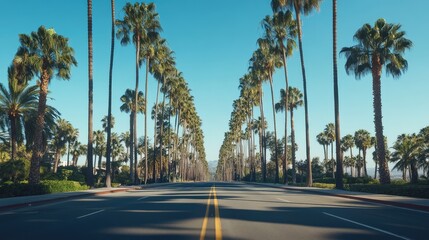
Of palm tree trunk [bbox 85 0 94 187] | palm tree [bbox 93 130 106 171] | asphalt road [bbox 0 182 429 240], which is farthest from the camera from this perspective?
palm tree [bbox 93 130 106 171]

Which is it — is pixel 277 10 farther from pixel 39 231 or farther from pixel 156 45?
pixel 39 231

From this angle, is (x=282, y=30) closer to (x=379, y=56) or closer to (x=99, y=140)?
(x=379, y=56)

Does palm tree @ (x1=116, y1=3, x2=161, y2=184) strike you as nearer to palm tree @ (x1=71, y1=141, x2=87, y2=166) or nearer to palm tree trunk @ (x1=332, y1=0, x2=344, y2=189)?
palm tree trunk @ (x1=332, y1=0, x2=344, y2=189)

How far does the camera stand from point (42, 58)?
90.9ft

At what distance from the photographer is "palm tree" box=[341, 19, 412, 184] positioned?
96.7 feet

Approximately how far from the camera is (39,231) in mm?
9445

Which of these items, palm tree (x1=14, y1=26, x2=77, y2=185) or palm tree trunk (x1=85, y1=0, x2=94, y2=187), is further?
Result: palm tree trunk (x1=85, y1=0, x2=94, y2=187)

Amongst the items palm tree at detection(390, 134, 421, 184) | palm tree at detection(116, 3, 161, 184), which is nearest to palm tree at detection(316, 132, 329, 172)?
palm tree at detection(390, 134, 421, 184)

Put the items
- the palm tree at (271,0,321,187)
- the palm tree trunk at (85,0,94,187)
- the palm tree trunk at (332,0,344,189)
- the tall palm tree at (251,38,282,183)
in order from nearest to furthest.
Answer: the palm tree trunk at (332,0,344,189)
the palm tree trunk at (85,0,94,187)
the palm tree at (271,0,321,187)
the tall palm tree at (251,38,282,183)

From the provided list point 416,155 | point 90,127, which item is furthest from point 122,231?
point 416,155

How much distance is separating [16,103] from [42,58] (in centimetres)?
936

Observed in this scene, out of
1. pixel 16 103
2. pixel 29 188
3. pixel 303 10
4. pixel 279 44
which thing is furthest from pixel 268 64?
pixel 29 188

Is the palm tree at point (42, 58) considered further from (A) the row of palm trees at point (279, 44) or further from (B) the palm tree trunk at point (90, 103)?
(A) the row of palm trees at point (279, 44)

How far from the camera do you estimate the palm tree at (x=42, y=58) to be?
26938mm
